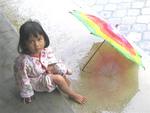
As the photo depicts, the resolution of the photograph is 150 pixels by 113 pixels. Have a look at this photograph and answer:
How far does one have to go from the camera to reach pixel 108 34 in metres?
3.08

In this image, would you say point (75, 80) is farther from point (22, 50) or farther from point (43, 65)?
point (22, 50)

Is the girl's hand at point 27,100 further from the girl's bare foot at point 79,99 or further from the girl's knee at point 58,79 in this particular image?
the girl's bare foot at point 79,99

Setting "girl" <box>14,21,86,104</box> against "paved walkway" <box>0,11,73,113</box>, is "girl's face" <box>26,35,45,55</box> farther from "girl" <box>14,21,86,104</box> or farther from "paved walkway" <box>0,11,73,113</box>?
"paved walkway" <box>0,11,73,113</box>

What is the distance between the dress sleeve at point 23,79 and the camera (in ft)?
9.81

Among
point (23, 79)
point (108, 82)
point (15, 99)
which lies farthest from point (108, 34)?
point (15, 99)

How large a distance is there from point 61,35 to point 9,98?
114 cm

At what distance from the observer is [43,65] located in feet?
10.1

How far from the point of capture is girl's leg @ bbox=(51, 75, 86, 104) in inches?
121

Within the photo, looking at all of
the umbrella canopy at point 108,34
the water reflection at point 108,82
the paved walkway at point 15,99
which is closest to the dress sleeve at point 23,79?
the paved walkway at point 15,99

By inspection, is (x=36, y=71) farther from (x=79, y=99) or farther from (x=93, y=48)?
(x=93, y=48)

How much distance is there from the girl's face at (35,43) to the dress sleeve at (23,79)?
148 mm

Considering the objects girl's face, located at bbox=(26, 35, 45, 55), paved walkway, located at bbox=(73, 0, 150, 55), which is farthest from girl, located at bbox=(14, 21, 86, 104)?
paved walkway, located at bbox=(73, 0, 150, 55)

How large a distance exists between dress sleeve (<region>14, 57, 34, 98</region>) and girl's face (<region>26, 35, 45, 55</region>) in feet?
0.49

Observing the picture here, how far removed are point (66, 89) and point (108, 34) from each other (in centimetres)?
61
